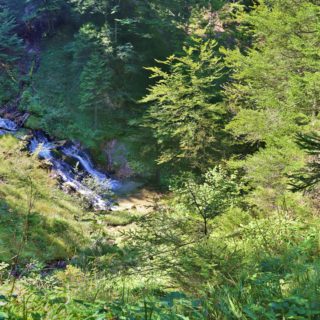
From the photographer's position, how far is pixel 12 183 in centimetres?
1286

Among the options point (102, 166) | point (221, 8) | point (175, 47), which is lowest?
point (102, 166)

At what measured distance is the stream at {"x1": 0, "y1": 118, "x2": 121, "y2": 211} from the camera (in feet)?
49.3

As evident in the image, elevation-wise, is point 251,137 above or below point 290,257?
below

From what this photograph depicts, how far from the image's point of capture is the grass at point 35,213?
9.45m

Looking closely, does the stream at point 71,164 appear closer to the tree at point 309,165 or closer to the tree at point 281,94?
the tree at point 281,94

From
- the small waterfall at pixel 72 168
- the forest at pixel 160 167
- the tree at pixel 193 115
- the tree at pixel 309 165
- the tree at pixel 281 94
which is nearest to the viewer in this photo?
the forest at pixel 160 167

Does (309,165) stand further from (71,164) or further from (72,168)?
(71,164)

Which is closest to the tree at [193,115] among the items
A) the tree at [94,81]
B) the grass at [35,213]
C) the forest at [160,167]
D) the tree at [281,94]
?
the forest at [160,167]

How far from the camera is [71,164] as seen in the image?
57.2ft

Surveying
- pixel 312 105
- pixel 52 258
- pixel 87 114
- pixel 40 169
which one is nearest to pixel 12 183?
pixel 40 169

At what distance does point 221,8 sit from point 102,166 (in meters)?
13.6

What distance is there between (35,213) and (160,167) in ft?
31.3

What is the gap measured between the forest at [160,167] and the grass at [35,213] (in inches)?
2.5

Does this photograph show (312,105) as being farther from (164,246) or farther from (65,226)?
(65,226)
